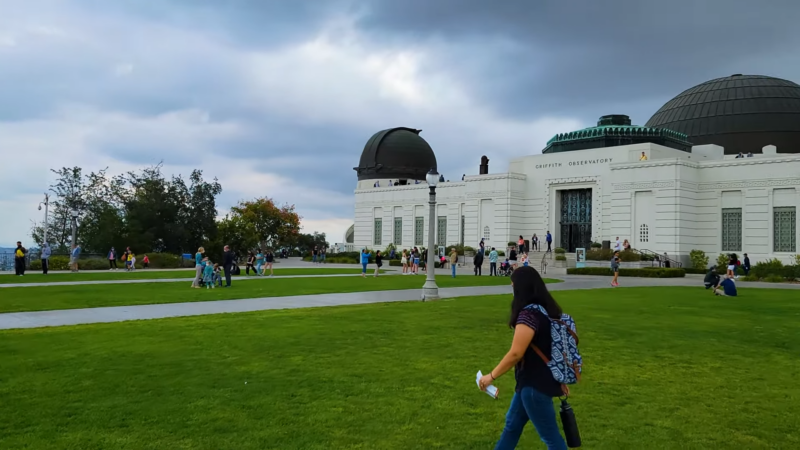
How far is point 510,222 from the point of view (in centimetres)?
4756

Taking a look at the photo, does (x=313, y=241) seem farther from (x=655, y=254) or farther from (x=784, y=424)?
(x=784, y=424)

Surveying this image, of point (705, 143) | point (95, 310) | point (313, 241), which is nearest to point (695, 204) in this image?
point (705, 143)

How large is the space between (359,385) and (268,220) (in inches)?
2431

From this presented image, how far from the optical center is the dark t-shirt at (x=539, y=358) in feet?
14.0

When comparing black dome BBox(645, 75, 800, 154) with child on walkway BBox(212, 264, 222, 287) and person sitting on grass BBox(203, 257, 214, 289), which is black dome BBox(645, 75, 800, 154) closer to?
child on walkway BBox(212, 264, 222, 287)

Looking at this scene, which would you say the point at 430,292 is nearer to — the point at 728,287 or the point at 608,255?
the point at 728,287

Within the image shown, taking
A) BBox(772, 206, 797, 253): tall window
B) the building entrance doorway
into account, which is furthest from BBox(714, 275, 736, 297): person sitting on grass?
the building entrance doorway

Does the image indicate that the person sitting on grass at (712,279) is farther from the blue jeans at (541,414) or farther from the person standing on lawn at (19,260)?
the person standing on lawn at (19,260)

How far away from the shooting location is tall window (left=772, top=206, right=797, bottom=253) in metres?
36.3

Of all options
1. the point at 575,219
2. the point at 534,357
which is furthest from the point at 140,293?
the point at 575,219

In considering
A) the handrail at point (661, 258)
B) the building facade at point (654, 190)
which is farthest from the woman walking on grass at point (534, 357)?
the building facade at point (654, 190)

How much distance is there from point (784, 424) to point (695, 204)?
37.2 meters

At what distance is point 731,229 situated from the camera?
38.9 m

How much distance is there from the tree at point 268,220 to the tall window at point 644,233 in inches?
1497
